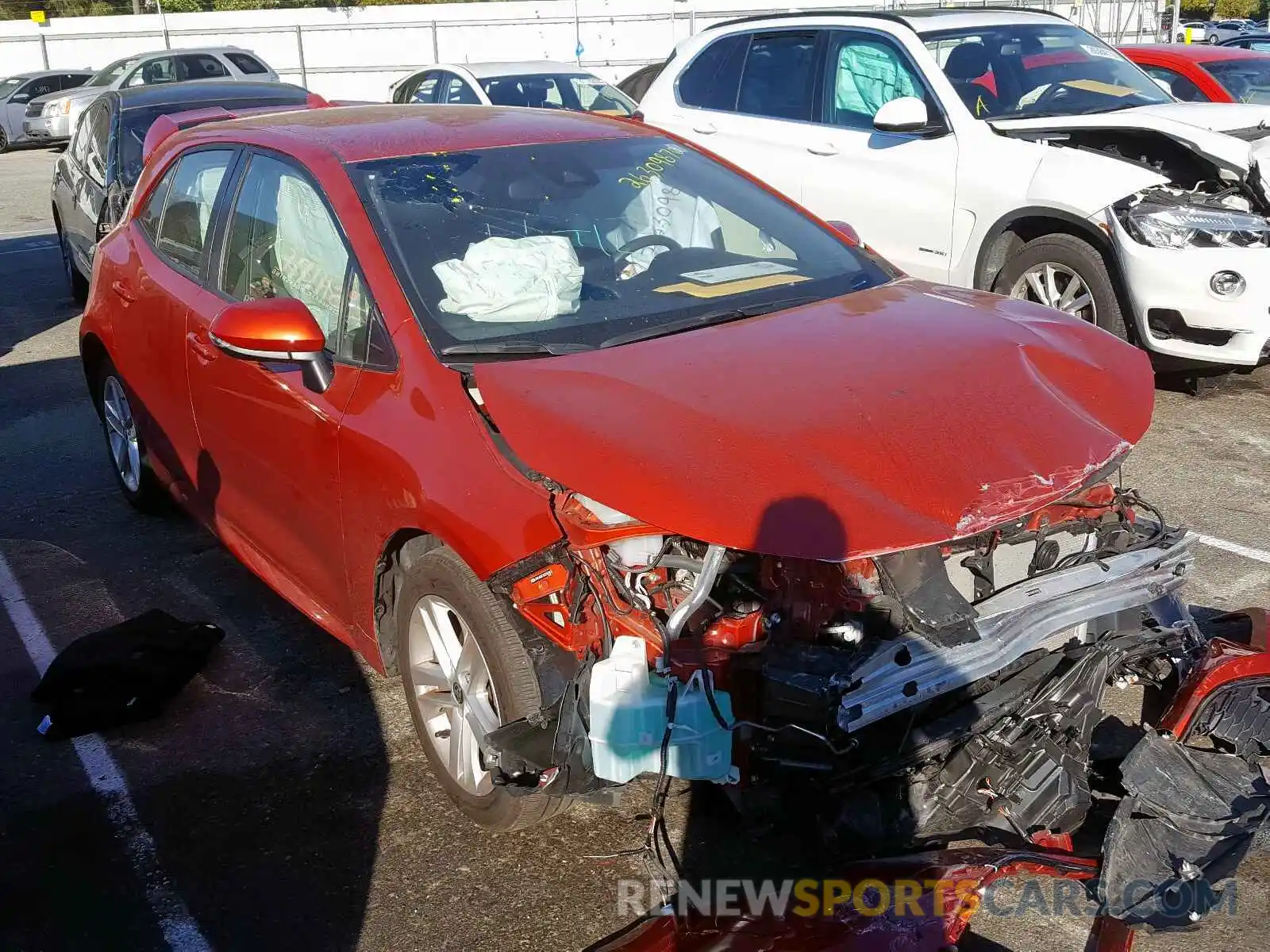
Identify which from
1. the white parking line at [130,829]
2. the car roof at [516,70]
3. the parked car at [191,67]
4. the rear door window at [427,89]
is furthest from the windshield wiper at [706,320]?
the parked car at [191,67]

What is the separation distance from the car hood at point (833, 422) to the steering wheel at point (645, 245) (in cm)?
56

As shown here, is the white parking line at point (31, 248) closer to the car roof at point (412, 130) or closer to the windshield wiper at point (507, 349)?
the car roof at point (412, 130)

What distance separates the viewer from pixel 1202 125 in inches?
269

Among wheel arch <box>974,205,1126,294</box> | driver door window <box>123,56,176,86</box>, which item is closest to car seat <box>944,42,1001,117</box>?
wheel arch <box>974,205,1126,294</box>

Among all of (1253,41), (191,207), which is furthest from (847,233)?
(1253,41)

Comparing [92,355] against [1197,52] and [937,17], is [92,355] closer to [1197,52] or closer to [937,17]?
[937,17]

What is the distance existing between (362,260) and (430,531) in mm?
898

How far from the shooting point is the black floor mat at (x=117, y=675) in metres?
3.98

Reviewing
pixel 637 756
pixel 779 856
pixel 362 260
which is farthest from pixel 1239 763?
pixel 362 260

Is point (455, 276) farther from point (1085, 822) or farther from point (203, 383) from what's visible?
point (1085, 822)

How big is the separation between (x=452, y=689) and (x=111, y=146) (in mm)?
7240

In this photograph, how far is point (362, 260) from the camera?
352cm

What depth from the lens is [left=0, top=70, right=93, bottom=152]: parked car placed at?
2548 cm

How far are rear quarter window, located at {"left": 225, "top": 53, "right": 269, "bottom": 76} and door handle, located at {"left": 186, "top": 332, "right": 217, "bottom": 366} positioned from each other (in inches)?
683
